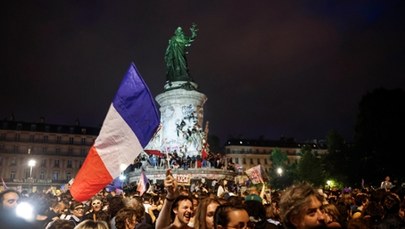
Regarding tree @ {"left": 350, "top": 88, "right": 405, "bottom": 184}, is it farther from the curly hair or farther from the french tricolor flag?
the curly hair

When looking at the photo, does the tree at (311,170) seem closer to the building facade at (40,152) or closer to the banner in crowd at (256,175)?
the banner in crowd at (256,175)

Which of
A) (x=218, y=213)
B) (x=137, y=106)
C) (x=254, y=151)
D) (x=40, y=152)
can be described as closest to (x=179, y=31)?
(x=137, y=106)

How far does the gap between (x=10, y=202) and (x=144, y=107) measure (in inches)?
128

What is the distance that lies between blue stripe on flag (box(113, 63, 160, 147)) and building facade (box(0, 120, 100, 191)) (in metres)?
84.6

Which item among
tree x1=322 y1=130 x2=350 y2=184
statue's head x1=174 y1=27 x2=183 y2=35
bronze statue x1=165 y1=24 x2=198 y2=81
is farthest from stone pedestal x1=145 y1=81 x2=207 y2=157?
tree x1=322 y1=130 x2=350 y2=184

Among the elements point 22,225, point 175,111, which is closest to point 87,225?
point 22,225

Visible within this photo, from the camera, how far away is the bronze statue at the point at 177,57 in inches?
1885

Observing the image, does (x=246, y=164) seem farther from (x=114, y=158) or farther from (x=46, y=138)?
(x=114, y=158)

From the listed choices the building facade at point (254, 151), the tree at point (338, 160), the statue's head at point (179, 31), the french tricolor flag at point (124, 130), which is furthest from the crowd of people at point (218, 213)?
the building facade at point (254, 151)


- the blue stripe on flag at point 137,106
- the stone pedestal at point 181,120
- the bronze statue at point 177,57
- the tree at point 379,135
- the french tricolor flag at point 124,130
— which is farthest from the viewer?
the bronze statue at point 177,57

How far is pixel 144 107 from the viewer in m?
7.88

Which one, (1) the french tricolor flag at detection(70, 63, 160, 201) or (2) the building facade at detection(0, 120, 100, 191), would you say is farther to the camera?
(2) the building facade at detection(0, 120, 100, 191)

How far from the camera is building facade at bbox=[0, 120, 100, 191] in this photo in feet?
274

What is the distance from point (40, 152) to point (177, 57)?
58.5 metres
